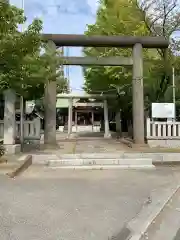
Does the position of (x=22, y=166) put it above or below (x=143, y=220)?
above

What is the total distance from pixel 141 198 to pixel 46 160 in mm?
6413

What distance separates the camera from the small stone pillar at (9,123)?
14617 millimetres

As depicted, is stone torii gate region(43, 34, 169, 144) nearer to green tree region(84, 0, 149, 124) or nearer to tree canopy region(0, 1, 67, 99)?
green tree region(84, 0, 149, 124)

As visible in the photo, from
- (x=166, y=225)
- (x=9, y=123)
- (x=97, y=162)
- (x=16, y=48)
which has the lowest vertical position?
(x=166, y=225)

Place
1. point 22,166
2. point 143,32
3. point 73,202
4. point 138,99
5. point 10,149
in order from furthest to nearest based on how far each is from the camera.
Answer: point 143,32 → point 138,99 → point 10,149 → point 22,166 → point 73,202

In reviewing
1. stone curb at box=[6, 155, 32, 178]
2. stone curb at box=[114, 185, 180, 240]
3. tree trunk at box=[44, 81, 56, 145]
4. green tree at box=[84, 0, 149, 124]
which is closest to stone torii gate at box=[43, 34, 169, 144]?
tree trunk at box=[44, 81, 56, 145]

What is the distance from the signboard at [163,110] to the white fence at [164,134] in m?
0.38

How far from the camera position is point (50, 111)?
1780 cm

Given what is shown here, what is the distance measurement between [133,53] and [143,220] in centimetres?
1340

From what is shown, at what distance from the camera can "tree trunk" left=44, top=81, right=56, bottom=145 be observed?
17.8 m

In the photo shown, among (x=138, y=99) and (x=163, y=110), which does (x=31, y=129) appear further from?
(x=163, y=110)

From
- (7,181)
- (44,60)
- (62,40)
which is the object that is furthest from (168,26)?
(7,181)

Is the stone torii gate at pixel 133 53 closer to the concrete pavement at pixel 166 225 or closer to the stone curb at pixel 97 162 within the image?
the stone curb at pixel 97 162

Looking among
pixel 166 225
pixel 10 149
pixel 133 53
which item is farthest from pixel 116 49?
pixel 166 225
